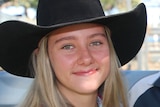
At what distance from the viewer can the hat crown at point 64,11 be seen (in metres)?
1.41

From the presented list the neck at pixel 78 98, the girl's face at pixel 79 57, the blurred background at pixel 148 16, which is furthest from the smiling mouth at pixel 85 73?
the blurred background at pixel 148 16

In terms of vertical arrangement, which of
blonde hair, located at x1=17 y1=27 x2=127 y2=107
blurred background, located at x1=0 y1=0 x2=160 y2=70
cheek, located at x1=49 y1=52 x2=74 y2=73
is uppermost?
cheek, located at x1=49 y1=52 x2=74 y2=73

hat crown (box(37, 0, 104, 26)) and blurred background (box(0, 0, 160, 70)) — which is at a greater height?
hat crown (box(37, 0, 104, 26))

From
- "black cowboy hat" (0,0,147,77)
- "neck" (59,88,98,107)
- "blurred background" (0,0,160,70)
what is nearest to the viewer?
"black cowboy hat" (0,0,147,77)

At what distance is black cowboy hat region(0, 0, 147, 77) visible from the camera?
4.53 feet

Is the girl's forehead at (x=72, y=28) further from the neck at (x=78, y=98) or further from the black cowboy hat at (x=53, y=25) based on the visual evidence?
the neck at (x=78, y=98)

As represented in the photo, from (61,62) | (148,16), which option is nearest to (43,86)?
(61,62)

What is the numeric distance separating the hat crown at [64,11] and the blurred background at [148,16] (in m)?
2.81

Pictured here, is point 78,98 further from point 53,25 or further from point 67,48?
point 53,25

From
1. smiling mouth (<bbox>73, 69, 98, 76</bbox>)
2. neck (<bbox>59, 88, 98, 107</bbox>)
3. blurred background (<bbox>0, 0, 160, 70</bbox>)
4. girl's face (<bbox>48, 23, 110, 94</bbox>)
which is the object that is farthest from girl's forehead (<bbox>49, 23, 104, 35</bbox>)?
blurred background (<bbox>0, 0, 160, 70</bbox>)

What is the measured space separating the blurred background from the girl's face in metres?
2.85

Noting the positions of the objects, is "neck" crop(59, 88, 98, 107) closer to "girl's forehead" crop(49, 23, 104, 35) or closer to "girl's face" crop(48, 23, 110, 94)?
"girl's face" crop(48, 23, 110, 94)

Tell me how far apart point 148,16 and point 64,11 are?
13.4ft

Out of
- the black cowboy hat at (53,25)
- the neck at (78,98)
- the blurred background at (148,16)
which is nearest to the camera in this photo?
the black cowboy hat at (53,25)
